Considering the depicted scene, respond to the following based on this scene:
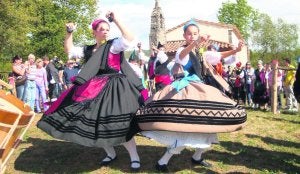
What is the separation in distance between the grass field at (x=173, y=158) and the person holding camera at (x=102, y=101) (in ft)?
2.20

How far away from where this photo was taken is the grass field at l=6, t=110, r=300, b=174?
224 inches

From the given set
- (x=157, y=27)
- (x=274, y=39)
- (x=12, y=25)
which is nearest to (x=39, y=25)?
(x=12, y=25)

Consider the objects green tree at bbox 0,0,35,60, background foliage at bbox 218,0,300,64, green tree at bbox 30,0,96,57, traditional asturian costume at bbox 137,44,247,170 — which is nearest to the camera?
A: traditional asturian costume at bbox 137,44,247,170

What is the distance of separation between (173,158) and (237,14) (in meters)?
55.0

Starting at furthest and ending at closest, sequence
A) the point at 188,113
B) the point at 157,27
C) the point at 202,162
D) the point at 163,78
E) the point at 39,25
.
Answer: the point at 157,27, the point at 39,25, the point at 163,78, the point at 202,162, the point at 188,113

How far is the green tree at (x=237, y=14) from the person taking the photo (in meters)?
57.7

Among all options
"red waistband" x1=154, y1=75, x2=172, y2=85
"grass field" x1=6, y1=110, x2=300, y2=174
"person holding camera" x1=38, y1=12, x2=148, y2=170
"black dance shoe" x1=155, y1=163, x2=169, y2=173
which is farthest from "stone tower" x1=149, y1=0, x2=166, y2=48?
"black dance shoe" x1=155, y1=163, x2=169, y2=173

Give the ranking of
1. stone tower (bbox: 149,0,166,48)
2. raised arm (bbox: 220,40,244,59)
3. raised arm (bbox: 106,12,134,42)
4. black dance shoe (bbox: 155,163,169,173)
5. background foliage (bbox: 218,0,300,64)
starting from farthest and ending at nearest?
background foliage (bbox: 218,0,300,64) < stone tower (bbox: 149,0,166,48) < raised arm (bbox: 220,40,244,59) < black dance shoe (bbox: 155,163,169,173) < raised arm (bbox: 106,12,134,42)

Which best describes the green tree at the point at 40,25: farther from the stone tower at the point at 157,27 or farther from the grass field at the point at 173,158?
the grass field at the point at 173,158

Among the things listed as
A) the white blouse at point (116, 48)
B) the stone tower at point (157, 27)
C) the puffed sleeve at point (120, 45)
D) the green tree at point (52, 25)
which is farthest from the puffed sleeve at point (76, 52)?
the stone tower at point (157, 27)

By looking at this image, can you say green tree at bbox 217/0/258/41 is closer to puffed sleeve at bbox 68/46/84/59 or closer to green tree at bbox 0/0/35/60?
green tree at bbox 0/0/35/60

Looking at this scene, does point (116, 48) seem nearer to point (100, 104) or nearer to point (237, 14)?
point (100, 104)

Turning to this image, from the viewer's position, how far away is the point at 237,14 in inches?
2291

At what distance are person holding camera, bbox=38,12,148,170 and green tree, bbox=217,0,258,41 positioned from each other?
180 feet
